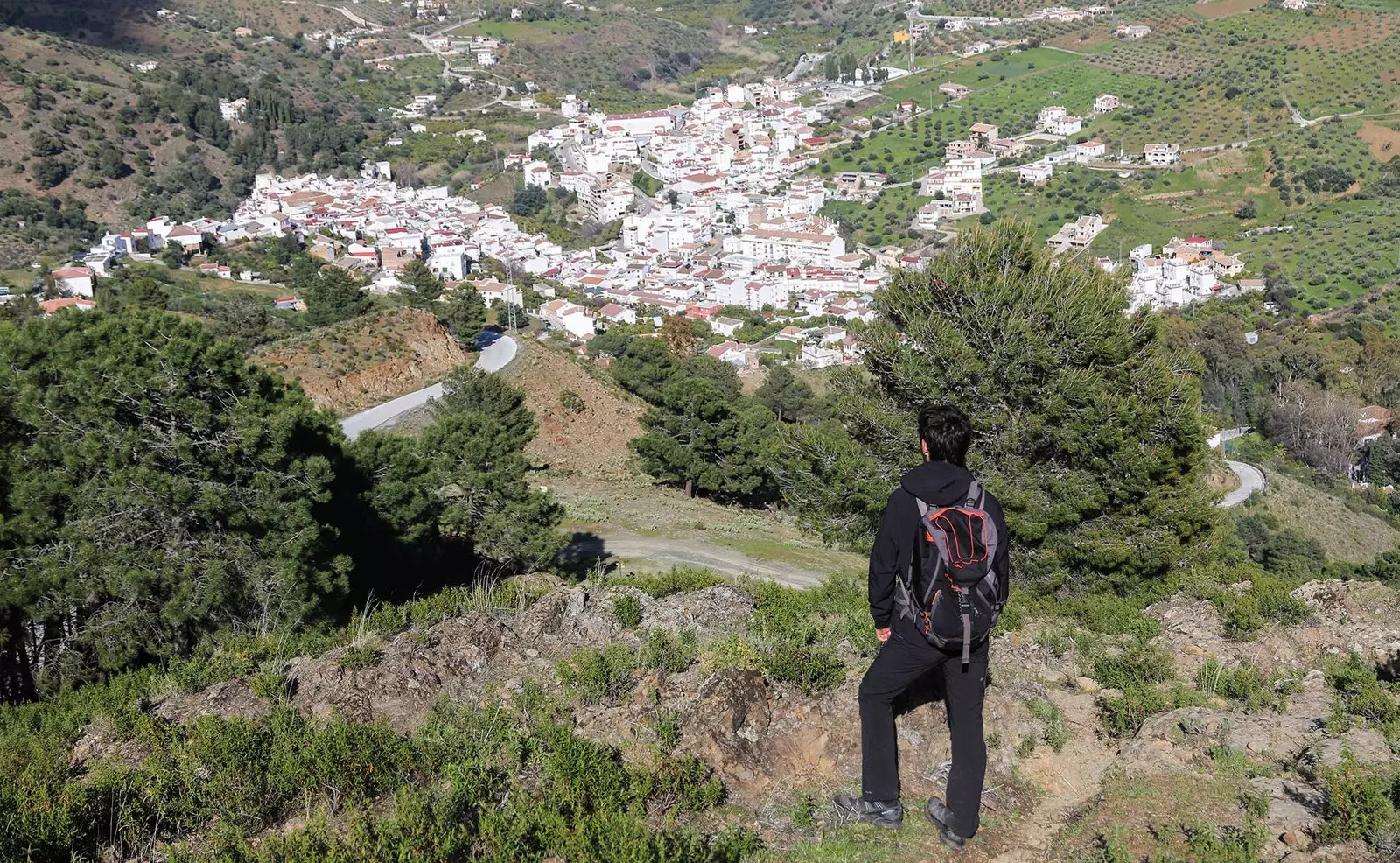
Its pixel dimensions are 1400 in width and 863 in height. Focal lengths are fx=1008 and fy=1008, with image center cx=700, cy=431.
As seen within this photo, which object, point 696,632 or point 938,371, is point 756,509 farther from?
point 696,632

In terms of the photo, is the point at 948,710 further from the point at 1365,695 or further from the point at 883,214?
the point at 883,214

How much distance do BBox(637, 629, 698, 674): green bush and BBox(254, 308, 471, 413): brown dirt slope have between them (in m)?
17.2

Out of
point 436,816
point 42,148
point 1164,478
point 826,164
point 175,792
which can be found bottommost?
point 826,164

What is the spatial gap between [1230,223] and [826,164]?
113 feet

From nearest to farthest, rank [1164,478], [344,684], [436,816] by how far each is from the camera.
Result: [436,816], [344,684], [1164,478]

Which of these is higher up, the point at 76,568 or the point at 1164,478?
the point at 76,568

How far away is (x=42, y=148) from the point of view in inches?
2480

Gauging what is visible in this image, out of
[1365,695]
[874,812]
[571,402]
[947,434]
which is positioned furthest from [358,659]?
[571,402]

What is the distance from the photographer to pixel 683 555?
14.2 m

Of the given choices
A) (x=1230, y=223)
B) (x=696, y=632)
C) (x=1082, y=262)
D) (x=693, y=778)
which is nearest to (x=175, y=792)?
(x=693, y=778)

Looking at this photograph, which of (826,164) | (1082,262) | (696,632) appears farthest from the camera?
(826,164)

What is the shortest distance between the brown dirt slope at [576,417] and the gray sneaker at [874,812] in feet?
52.2

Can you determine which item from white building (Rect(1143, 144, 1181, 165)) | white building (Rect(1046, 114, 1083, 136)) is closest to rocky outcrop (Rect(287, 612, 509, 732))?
white building (Rect(1143, 144, 1181, 165))

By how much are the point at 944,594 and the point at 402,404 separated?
19661 mm
